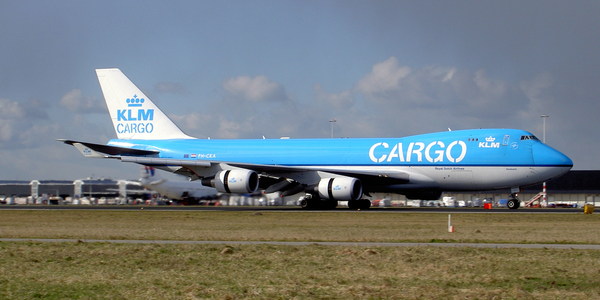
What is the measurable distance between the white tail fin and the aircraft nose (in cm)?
2767

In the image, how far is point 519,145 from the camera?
5175cm

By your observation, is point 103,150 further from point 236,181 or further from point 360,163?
point 360,163

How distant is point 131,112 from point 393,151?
23711 mm

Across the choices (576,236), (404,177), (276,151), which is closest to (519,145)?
(404,177)

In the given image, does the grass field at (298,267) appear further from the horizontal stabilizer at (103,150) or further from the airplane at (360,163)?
the horizontal stabilizer at (103,150)

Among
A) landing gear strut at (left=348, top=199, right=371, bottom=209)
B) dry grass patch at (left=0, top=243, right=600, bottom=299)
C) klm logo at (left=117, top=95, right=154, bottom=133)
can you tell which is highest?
klm logo at (left=117, top=95, right=154, bottom=133)

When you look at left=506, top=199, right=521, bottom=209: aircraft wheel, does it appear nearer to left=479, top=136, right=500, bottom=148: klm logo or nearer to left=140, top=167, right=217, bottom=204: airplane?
left=479, top=136, right=500, bottom=148: klm logo

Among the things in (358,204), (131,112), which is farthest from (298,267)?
(131,112)

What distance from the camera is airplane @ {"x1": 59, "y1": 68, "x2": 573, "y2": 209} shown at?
5194 centimetres

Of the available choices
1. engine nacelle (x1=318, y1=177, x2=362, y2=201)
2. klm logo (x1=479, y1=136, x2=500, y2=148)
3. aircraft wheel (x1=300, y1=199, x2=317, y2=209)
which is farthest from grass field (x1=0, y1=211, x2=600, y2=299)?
aircraft wheel (x1=300, y1=199, x2=317, y2=209)

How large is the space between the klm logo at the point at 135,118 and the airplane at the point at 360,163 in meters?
3.64

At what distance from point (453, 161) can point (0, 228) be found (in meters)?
28.6

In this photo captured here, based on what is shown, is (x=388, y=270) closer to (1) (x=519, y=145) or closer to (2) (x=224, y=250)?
(2) (x=224, y=250)

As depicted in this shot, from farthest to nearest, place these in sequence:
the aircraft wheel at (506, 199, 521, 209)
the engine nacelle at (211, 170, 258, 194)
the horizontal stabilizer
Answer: the horizontal stabilizer → the aircraft wheel at (506, 199, 521, 209) → the engine nacelle at (211, 170, 258, 194)
